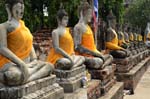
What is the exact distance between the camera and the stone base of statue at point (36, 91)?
4188mm

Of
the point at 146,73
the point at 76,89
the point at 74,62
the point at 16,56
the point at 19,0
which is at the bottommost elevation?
the point at 146,73

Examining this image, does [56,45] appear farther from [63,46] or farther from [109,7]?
[109,7]

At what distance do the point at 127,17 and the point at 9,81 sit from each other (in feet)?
98.6

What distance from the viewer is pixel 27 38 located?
4660 millimetres

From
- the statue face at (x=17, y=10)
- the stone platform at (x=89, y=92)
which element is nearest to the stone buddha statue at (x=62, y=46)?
the stone platform at (x=89, y=92)

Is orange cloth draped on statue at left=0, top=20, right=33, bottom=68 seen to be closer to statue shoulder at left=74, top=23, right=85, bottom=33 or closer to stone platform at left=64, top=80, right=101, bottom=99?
stone platform at left=64, top=80, right=101, bottom=99

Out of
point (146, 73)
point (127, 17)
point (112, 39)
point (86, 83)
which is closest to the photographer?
point (86, 83)

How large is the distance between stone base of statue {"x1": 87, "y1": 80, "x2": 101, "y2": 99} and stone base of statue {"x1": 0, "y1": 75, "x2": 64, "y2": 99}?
1175 mm

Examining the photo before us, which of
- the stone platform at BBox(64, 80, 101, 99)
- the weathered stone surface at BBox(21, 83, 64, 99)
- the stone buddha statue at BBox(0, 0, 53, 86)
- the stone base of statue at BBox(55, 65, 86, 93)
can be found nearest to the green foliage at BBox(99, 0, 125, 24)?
the stone platform at BBox(64, 80, 101, 99)

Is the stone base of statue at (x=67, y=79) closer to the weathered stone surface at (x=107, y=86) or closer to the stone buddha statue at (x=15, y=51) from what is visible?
the stone buddha statue at (x=15, y=51)

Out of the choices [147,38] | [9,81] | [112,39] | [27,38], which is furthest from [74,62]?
[147,38]

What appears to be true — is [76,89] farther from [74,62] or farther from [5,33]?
[5,33]

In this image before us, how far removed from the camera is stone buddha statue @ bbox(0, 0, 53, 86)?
425 centimetres

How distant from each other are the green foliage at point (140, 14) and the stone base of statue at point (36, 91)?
87.8 ft
